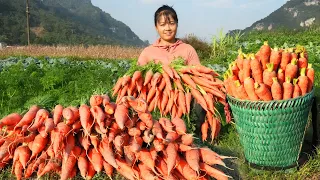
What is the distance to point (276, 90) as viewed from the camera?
2.87 meters

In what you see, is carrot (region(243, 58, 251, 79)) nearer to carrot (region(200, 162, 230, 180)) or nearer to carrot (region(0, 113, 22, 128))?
carrot (region(200, 162, 230, 180))

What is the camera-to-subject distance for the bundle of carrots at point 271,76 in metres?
2.91

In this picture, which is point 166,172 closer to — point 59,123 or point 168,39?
point 59,123

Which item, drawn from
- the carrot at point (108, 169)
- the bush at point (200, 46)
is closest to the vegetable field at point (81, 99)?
the carrot at point (108, 169)

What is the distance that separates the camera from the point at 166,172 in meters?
2.76

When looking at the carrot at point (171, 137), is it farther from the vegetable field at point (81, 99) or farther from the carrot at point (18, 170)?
the carrot at point (18, 170)

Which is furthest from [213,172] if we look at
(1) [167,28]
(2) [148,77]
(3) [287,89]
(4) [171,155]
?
(1) [167,28]

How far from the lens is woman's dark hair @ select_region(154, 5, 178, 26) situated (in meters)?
4.04

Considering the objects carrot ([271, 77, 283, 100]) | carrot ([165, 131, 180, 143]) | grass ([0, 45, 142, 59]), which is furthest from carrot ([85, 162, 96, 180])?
grass ([0, 45, 142, 59])

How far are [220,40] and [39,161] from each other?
10.4 m

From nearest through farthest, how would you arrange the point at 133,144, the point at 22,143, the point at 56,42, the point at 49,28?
1. the point at 133,144
2. the point at 22,143
3. the point at 56,42
4. the point at 49,28

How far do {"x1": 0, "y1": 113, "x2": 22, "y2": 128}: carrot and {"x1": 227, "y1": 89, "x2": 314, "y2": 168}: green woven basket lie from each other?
1888 mm

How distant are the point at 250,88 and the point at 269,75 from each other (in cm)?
20

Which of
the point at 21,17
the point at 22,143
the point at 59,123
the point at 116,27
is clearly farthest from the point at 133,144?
the point at 116,27
